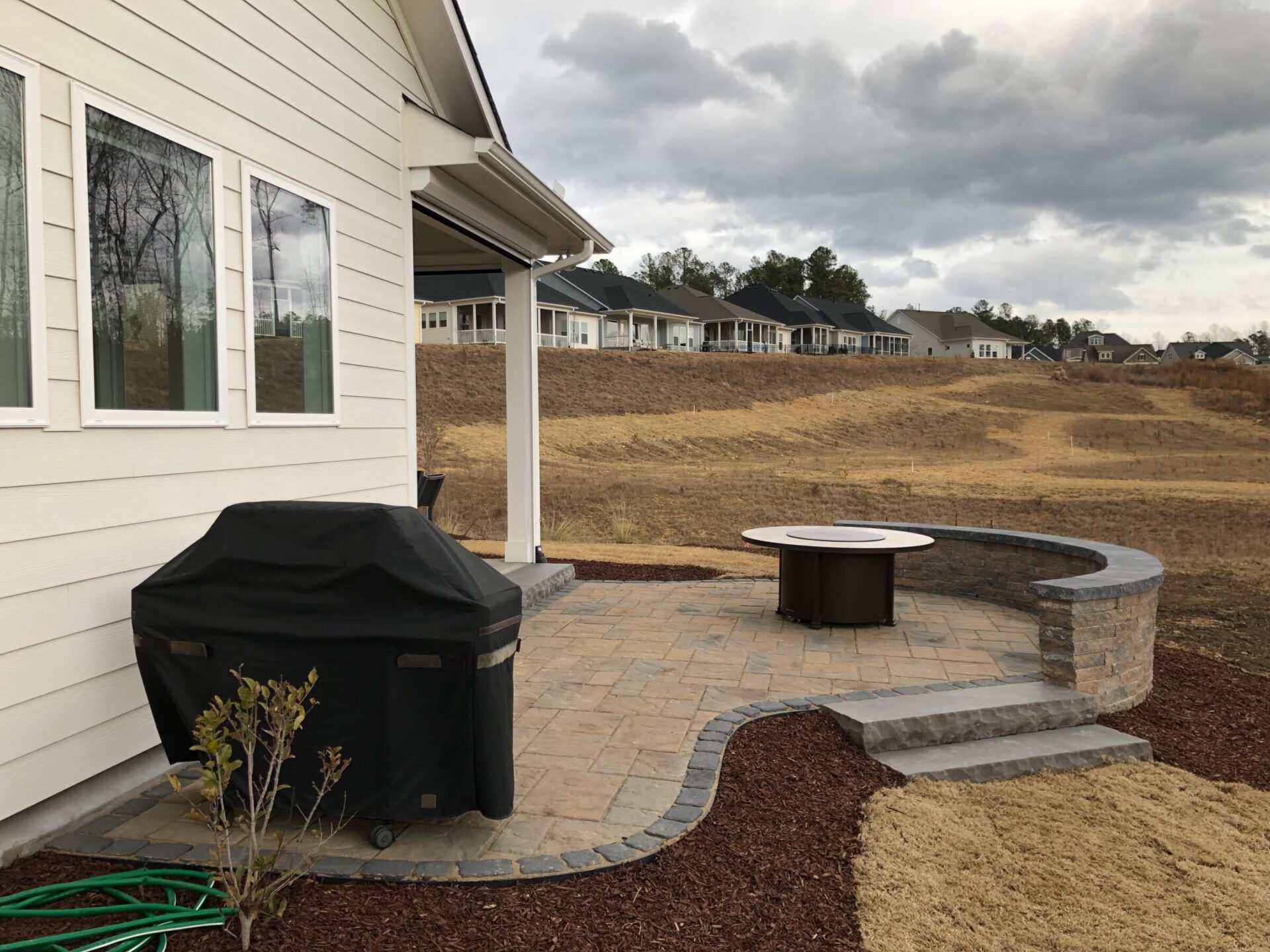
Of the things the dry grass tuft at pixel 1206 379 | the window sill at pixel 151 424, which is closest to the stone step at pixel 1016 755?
the window sill at pixel 151 424

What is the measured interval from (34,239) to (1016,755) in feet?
15.8

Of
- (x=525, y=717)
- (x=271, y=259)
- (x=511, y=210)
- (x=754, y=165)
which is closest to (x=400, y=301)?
(x=271, y=259)

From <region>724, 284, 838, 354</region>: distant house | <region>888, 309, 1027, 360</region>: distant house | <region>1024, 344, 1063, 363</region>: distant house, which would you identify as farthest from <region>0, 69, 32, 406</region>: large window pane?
<region>1024, 344, 1063, 363</region>: distant house

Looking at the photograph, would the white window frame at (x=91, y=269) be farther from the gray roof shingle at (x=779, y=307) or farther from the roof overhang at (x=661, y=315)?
the gray roof shingle at (x=779, y=307)

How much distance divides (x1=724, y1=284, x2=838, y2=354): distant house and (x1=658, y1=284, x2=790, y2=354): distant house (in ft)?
4.37

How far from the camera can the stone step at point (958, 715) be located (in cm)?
438

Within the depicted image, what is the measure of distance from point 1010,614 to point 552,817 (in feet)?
17.1

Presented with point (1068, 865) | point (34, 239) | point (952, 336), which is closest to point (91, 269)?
point (34, 239)

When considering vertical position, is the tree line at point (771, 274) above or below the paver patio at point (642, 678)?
above

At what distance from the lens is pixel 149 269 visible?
11.8ft

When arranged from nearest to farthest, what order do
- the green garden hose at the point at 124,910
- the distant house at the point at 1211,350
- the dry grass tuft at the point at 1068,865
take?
the green garden hose at the point at 124,910, the dry grass tuft at the point at 1068,865, the distant house at the point at 1211,350

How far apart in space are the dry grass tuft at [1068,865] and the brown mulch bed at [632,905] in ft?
0.56

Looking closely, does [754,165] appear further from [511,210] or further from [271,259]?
[271,259]

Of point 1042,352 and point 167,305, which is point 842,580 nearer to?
point 167,305
